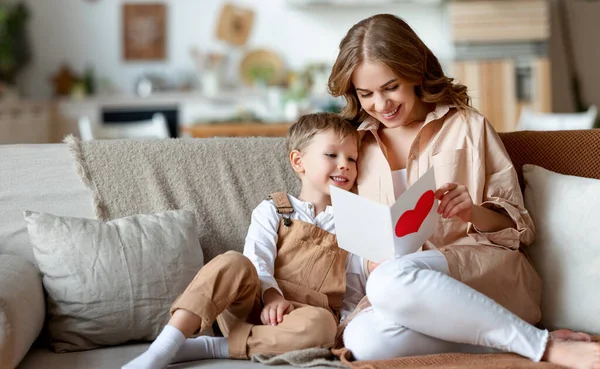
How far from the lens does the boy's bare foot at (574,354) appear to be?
1.51 metres

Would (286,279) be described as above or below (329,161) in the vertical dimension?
below

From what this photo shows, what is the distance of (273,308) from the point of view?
68.4 inches

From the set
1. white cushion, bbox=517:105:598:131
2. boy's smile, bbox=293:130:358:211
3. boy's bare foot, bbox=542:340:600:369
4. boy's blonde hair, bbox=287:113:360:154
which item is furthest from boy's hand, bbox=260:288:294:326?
white cushion, bbox=517:105:598:131

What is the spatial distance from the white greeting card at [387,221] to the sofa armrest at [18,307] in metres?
0.68

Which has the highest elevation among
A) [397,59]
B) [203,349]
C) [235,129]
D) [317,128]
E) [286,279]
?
[397,59]

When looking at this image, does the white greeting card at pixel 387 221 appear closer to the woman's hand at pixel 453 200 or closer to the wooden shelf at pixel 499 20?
the woman's hand at pixel 453 200

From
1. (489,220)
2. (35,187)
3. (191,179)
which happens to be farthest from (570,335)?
(35,187)

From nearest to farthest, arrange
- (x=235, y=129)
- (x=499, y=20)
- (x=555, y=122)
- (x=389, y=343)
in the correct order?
(x=389, y=343), (x=555, y=122), (x=235, y=129), (x=499, y=20)

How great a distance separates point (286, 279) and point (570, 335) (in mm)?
652

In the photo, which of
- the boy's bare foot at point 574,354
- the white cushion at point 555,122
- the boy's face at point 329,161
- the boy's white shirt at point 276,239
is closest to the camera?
the boy's bare foot at point 574,354

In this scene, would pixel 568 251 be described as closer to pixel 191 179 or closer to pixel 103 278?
pixel 191 179

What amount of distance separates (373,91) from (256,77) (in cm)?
462

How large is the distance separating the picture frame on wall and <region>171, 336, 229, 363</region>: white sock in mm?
5078

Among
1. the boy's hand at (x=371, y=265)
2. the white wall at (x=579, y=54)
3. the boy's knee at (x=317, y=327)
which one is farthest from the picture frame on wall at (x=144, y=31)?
the boy's knee at (x=317, y=327)
